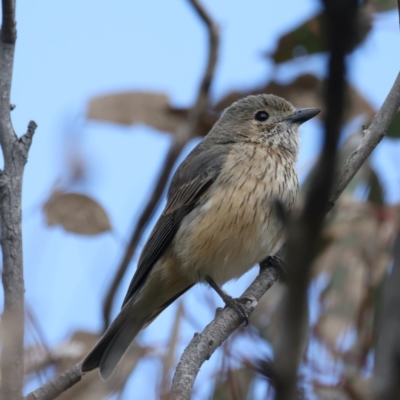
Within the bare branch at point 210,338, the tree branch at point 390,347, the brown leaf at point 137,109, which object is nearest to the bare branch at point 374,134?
the bare branch at point 210,338

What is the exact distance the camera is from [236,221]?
4.27 m

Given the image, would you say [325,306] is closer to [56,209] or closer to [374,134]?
[374,134]

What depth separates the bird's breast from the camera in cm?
427

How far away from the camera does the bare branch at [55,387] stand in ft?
9.08

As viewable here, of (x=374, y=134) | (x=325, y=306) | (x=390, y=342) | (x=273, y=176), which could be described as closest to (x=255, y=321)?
(x=325, y=306)

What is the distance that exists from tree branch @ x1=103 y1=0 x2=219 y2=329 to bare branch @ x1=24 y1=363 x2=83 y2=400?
753mm

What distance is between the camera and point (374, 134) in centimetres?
343

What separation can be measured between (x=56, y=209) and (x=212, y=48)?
1669mm

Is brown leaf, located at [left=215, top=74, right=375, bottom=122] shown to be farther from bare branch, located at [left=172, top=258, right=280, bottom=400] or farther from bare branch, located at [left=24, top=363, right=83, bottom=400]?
bare branch, located at [left=24, top=363, right=83, bottom=400]

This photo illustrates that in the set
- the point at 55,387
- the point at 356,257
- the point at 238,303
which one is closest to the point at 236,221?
the point at 238,303

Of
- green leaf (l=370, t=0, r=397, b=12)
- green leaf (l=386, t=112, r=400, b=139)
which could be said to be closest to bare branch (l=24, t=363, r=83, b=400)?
green leaf (l=386, t=112, r=400, b=139)

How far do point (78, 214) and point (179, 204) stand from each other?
1.14 metres

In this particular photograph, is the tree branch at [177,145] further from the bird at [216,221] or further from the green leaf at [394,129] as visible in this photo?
the green leaf at [394,129]

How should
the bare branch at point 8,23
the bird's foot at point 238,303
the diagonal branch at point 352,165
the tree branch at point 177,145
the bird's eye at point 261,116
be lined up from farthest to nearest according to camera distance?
the bird's eye at point 261,116 → the tree branch at point 177,145 → the bird's foot at point 238,303 → the diagonal branch at point 352,165 → the bare branch at point 8,23
